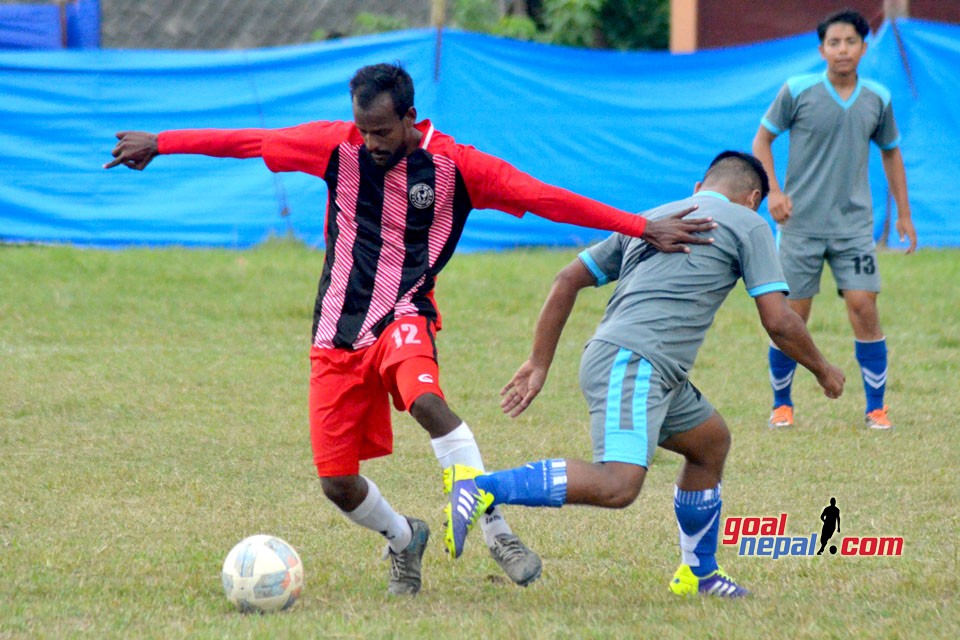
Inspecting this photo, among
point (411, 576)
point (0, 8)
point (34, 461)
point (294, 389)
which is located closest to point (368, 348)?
point (411, 576)

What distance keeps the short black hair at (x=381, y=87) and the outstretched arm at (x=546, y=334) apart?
0.78 meters

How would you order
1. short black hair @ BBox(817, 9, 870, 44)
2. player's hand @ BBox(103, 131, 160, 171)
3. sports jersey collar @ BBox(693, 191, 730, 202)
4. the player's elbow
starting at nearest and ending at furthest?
the player's elbow
sports jersey collar @ BBox(693, 191, 730, 202)
player's hand @ BBox(103, 131, 160, 171)
short black hair @ BBox(817, 9, 870, 44)

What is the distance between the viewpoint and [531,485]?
13.4 feet

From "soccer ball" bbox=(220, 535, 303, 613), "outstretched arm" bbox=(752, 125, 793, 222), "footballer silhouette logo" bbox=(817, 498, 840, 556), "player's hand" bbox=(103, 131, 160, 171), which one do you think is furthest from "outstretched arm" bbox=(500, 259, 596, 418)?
"outstretched arm" bbox=(752, 125, 793, 222)

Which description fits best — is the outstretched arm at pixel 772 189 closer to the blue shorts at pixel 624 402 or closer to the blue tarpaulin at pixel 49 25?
the blue shorts at pixel 624 402

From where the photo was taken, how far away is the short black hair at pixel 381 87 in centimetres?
445

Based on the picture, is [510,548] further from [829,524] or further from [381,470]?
[381,470]

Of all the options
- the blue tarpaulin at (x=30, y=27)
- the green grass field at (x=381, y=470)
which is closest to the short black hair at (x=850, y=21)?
the green grass field at (x=381, y=470)

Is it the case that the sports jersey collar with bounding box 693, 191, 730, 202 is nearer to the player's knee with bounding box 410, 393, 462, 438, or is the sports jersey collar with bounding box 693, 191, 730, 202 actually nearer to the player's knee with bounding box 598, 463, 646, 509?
the player's knee with bounding box 598, 463, 646, 509

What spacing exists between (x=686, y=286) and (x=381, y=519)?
4.35 ft

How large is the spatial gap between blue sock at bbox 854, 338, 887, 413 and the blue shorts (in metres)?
3.30

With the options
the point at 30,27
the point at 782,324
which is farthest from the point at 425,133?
the point at 30,27

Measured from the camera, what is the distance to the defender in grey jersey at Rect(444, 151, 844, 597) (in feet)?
13.5

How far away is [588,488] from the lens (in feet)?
13.5
